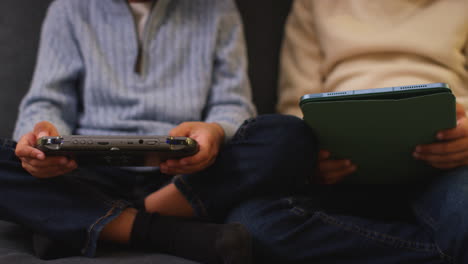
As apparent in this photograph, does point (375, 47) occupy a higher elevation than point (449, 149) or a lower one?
higher

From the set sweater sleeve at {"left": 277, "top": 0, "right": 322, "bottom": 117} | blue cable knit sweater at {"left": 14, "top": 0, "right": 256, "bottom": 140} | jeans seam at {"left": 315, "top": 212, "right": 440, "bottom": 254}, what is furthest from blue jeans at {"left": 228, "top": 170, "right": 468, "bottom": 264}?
sweater sleeve at {"left": 277, "top": 0, "right": 322, "bottom": 117}

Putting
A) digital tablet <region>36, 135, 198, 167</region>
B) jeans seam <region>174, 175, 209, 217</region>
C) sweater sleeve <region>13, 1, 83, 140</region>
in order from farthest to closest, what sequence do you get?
1. sweater sleeve <region>13, 1, 83, 140</region>
2. jeans seam <region>174, 175, 209, 217</region>
3. digital tablet <region>36, 135, 198, 167</region>

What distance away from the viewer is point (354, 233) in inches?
24.9

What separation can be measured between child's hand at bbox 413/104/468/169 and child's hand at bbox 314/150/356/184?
4.8 inches

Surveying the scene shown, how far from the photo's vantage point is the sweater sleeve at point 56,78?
85cm

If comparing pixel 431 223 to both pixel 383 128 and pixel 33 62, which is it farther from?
pixel 33 62

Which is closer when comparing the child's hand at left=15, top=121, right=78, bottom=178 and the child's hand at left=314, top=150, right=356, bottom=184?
the child's hand at left=15, top=121, right=78, bottom=178

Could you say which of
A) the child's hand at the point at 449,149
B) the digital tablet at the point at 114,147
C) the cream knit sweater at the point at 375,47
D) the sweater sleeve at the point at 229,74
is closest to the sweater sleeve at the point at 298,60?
the cream knit sweater at the point at 375,47

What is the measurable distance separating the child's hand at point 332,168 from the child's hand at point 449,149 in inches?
4.8

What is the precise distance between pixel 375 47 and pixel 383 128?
1.24 feet

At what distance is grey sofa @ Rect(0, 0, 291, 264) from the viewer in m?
0.61

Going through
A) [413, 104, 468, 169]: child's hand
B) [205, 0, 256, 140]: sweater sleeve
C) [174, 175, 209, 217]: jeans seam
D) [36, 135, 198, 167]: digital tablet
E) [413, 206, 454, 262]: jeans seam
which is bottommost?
[413, 206, 454, 262]: jeans seam

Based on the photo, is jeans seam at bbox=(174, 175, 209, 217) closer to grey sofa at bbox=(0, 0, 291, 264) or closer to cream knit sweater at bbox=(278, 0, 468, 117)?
grey sofa at bbox=(0, 0, 291, 264)

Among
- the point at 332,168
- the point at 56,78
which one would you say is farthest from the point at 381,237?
the point at 56,78
